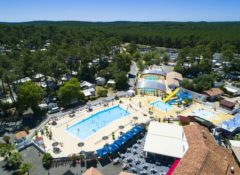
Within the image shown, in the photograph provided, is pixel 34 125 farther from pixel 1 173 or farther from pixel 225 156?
pixel 225 156

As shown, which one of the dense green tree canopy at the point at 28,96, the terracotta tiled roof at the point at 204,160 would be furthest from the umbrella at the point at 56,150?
the terracotta tiled roof at the point at 204,160

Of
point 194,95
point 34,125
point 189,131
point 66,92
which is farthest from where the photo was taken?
point 194,95

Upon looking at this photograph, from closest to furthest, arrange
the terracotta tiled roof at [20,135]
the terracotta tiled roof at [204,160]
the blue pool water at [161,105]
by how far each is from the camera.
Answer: the terracotta tiled roof at [204,160]
the terracotta tiled roof at [20,135]
the blue pool water at [161,105]

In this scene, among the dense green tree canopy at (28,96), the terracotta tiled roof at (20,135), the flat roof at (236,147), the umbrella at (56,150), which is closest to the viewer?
the flat roof at (236,147)

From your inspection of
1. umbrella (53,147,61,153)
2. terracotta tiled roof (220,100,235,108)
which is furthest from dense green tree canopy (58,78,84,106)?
terracotta tiled roof (220,100,235,108)

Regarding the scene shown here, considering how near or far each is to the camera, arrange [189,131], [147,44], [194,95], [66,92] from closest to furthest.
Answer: [189,131] < [66,92] < [194,95] < [147,44]

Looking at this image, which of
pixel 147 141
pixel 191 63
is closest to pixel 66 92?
pixel 147 141

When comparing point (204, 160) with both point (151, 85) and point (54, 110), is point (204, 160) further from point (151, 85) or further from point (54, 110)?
point (151, 85)

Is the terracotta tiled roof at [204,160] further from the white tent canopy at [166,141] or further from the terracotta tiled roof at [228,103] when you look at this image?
the terracotta tiled roof at [228,103]
